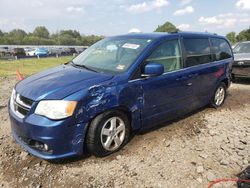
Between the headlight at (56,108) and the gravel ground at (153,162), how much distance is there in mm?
814

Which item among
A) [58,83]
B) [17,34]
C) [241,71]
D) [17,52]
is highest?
[17,34]

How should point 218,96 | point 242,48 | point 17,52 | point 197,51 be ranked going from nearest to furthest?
point 197,51
point 218,96
point 242,48
point 17,52

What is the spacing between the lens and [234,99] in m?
7.79

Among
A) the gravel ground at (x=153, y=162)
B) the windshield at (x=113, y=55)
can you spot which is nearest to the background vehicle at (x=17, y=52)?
the windshield at (x=113, y=55)

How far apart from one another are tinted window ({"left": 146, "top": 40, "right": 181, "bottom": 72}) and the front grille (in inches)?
76.5

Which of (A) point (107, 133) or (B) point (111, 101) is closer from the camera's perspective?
(B) point (111, 101)

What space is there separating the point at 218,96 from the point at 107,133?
3.75m

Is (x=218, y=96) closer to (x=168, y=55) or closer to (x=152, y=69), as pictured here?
(x=168, y=55)

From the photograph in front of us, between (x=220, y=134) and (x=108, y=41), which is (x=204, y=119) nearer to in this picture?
(x=220, y=134)

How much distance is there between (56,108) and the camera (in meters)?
3.53

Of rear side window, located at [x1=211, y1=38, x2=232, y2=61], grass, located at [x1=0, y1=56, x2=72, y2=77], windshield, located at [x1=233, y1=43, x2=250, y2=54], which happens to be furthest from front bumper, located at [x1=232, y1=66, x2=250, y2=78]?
grass, located at [x1=0, y1=56, x2=72, y2=77]

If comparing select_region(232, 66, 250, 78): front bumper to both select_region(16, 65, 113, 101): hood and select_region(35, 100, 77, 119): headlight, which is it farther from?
select_region(35, 100, 77, 119): headlight

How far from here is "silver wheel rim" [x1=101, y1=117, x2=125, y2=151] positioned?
158 inches

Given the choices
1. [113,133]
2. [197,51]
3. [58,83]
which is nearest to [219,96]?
[197,51]
